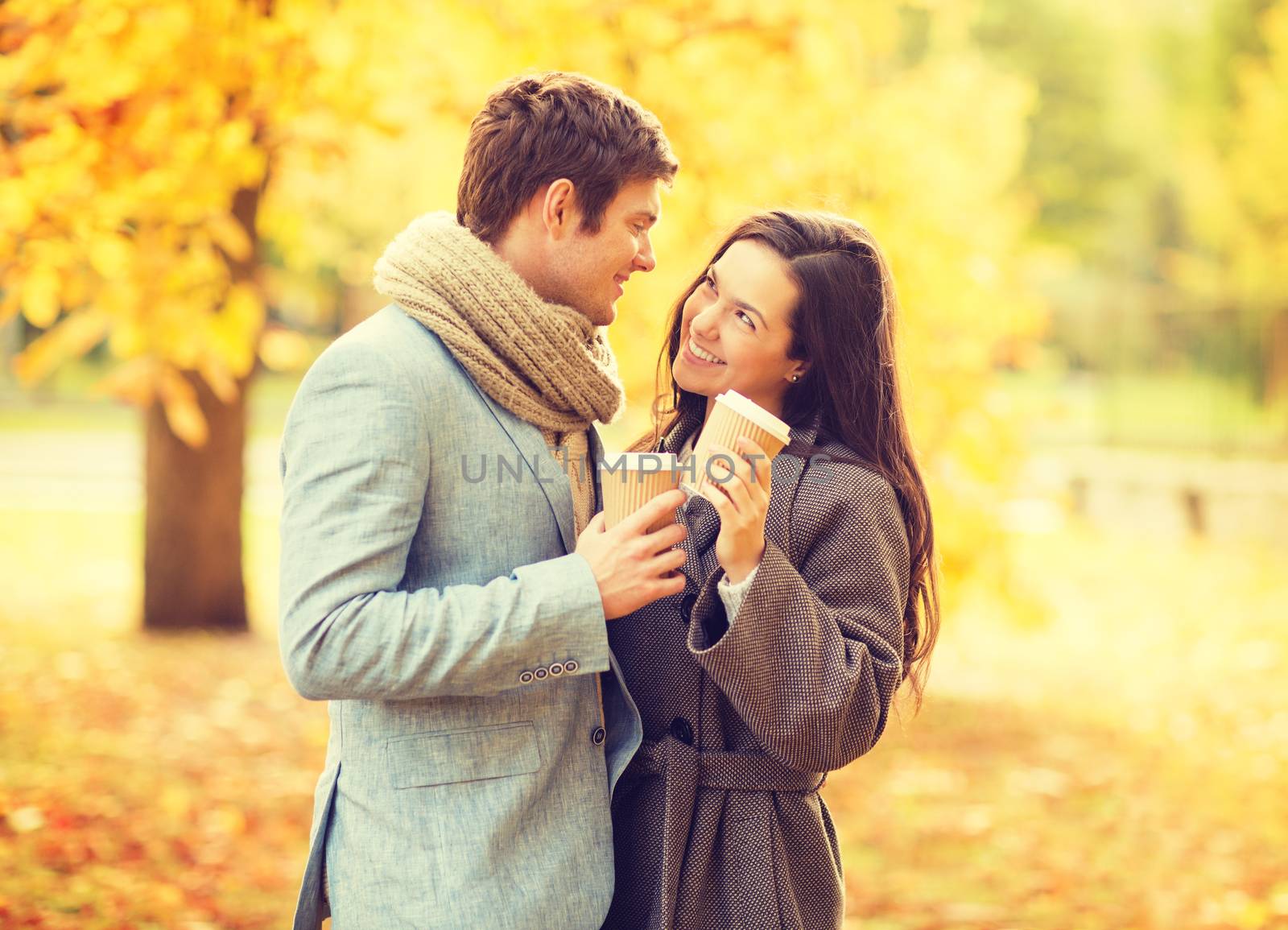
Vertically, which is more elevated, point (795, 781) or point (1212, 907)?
point (795, 781)

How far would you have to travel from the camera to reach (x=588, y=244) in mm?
2357

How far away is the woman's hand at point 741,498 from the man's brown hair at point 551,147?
57cm

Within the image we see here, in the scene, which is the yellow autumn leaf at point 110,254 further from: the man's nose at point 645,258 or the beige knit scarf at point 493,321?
the man's nose at point 645,258

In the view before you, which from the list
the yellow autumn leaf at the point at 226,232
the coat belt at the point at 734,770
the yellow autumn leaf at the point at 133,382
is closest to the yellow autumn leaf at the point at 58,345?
the yellow autumn leaf at the point at 133,382

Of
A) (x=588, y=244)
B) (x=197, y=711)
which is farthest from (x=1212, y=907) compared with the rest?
(x=197, y=711)

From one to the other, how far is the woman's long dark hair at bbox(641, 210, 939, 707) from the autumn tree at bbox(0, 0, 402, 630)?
105 inches

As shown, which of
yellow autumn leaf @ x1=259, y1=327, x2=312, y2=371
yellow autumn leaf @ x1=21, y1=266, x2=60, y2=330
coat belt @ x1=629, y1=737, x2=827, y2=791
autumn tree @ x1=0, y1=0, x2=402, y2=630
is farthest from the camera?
yellow autumn leaf @ x1=259, y1=327, x2=312, y2=371

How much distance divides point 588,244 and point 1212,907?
4.54 metres

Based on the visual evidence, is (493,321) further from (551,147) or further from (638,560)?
(638,560)

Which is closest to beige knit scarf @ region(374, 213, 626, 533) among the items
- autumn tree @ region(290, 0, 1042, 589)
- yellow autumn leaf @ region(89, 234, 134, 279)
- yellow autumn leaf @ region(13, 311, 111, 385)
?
yellow autumn leaf @ region(89, 234, 134, 279)

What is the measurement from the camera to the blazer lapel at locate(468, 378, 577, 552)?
2.22 meters

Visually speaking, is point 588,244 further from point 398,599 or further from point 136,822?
point 136,822

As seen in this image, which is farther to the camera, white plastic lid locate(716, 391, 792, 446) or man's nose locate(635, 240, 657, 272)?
man's nose locate(635, 240, 657, 272)

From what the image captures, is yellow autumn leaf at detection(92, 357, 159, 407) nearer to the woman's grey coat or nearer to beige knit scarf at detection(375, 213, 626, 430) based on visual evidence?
beige knit scarf at detection(375, 213, 626, 430)
